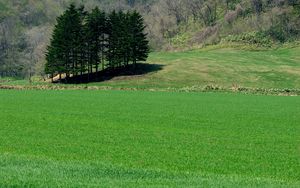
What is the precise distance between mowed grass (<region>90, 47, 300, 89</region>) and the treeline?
6.38 metres

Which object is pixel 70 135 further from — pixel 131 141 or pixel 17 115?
pixel 17 115

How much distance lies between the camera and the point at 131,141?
26469 mm

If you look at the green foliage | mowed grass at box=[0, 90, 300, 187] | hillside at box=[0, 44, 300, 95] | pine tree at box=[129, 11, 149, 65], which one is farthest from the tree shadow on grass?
the green foliage

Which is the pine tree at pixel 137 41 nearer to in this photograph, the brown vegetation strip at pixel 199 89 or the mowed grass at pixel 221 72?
the mowed grass at pixel 221 72

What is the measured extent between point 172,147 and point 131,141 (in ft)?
8.29

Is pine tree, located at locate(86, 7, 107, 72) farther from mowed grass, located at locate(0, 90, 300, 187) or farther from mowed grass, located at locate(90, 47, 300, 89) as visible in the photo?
mowed grass, located at locate(0, 90, 300, 187)

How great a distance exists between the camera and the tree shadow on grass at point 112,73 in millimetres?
90125

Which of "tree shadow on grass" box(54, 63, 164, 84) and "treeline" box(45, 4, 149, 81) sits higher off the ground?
"treeline" box(45, 4, 149, 81)

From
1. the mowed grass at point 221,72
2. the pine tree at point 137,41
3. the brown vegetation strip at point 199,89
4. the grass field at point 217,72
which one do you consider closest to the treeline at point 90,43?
the pine tree at point 137,41

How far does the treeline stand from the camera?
91.4 meters

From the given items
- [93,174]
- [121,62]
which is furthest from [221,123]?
[121,62]

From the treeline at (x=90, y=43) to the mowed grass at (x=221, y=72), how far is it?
6378mm

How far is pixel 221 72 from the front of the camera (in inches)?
3634

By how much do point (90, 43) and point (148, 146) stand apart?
70.6 m
